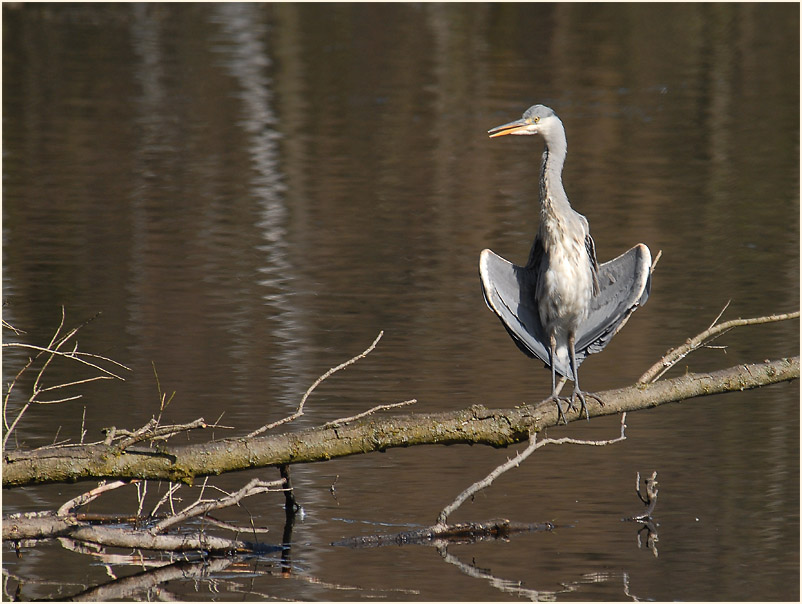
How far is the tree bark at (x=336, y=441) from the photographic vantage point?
195 inches

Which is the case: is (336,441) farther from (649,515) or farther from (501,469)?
(649,515)

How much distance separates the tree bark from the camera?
4961 mm

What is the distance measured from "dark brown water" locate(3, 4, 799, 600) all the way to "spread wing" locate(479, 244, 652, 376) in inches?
27.7

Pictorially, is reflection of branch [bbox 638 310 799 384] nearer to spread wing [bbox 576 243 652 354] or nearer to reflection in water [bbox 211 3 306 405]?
spread wing [bbox 576 243 652 354]

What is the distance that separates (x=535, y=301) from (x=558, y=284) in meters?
0.31

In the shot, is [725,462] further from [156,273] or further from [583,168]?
[583,168]

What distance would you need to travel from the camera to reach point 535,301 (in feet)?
21.1

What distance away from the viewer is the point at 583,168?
15.9 meters

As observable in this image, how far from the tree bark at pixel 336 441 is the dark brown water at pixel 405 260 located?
560 mm

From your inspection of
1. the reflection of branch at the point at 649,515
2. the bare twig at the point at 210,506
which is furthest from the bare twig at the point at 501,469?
the bare twig at the point at 210,506

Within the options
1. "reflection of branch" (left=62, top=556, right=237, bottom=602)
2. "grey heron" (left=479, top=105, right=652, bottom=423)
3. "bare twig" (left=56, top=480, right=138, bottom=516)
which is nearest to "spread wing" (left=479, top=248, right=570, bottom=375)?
"grey heron" (left=479, top=105, right=652, bottom=423)

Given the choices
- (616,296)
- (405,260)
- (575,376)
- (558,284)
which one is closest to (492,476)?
(575,376)

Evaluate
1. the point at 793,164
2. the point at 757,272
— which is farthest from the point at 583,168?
the point at 757,272

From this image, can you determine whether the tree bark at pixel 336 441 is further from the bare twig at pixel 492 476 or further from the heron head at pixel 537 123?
the heron head at pixel 537 123
